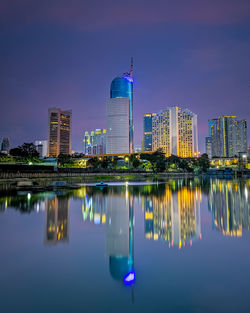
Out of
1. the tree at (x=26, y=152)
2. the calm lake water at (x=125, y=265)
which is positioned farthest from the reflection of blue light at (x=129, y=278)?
the tree at (x=26, y=152)

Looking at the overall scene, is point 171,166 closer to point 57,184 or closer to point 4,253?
point 57,184

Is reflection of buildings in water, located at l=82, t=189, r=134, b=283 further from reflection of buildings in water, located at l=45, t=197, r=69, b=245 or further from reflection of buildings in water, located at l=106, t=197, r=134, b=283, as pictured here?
reflection of buildings in water, located at l=45, t=197, r=69, b=245

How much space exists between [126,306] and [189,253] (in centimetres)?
440

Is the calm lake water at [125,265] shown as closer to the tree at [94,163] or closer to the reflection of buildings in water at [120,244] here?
the reflection of buildings in water at [120,244]

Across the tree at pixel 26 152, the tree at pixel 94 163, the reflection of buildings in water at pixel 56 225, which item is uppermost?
the tree at pixel 26 152

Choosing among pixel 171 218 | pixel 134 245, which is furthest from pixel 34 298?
pixel 171 218

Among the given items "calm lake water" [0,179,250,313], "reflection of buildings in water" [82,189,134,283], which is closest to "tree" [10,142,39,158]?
"reflection of buildings in water" [82,189,134,283]

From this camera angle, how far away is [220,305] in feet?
17.8


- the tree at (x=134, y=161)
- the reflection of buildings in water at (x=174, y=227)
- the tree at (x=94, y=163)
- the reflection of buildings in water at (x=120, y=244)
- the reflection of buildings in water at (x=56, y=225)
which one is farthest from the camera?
the tree at (x=94, y=163)

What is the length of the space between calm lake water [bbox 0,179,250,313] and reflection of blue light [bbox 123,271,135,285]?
0.01 metres

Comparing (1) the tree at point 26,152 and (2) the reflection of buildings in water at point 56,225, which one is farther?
(1) the tree at point 26,152

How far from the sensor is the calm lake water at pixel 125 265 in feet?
18.2

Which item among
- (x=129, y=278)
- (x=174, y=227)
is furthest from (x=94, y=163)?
(x=129, y=278)

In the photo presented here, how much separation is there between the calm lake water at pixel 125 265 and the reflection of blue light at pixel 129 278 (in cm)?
1
